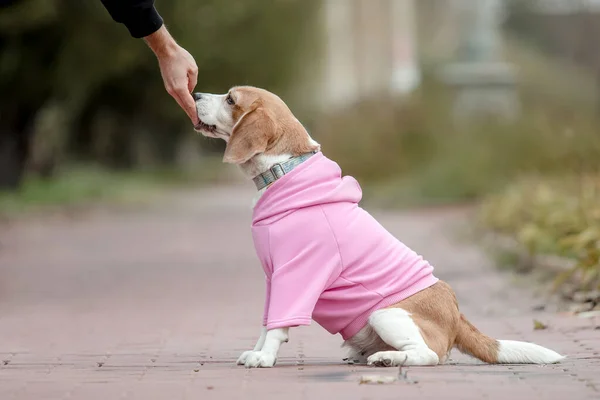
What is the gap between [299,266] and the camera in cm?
591

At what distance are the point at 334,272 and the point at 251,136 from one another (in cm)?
82

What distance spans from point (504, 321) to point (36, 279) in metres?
5.94

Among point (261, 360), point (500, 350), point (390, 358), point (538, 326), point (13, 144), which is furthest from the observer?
point (13, 144)

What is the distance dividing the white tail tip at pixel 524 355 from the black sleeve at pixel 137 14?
2542 millimetres

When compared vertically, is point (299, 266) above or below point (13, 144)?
below

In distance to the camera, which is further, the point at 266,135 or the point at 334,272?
the point at 266,135

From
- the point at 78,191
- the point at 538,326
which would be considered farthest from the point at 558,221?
the point at 78,191

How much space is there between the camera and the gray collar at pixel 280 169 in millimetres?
6160

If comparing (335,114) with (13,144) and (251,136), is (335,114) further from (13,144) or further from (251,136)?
(251,136)

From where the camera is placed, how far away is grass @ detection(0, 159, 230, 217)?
86.0ft

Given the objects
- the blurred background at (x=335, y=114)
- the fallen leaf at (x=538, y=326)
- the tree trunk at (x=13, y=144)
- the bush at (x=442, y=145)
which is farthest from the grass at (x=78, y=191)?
the fallen leaf at (x=538, y=326)

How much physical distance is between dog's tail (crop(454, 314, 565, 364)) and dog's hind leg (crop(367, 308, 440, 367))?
254 millimetres

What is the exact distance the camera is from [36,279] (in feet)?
41.8

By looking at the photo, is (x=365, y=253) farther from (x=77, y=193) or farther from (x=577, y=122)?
(x=77, y=193)
